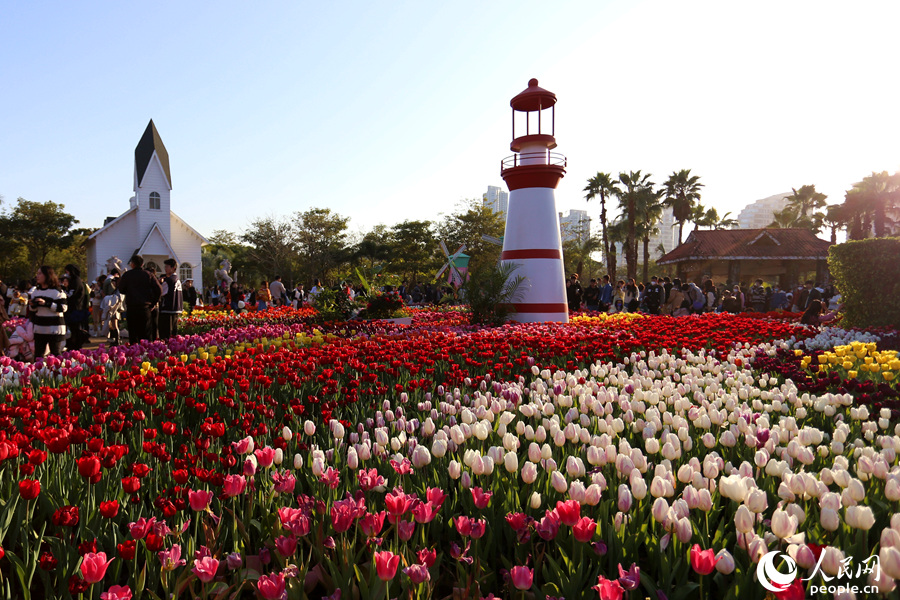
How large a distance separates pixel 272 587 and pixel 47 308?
9.81m

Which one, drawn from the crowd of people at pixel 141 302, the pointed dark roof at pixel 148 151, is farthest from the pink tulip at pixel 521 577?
the pointed dark roof at pixel 148 151

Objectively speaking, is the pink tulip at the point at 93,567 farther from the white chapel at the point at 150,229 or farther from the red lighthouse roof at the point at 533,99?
the white chapel at the point at 150,229

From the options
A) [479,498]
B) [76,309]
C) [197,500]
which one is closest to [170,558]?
[197,500]

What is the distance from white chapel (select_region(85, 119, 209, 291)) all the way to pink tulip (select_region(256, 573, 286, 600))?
39.6m

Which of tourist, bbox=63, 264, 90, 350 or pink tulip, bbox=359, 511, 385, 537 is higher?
tourist, bbox=63, 264, 90, 350

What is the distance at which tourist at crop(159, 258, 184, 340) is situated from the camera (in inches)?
459

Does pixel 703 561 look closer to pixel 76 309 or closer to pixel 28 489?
pixel 28 489

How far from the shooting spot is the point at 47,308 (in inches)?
367

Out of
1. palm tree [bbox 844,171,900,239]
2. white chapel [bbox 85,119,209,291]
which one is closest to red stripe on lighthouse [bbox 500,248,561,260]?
white chapel [bbox 85,119,209,291]

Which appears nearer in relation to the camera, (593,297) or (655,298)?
(655,298)

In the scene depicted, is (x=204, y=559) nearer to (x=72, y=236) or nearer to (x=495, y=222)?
(x=495, y=222)

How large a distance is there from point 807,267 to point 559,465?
43663 mm

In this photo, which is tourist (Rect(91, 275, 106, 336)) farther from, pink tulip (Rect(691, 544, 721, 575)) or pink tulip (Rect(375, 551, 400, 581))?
pink tulip (Rect(691, 544, 721, 575))

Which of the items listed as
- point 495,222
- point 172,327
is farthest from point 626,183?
point 172,327
